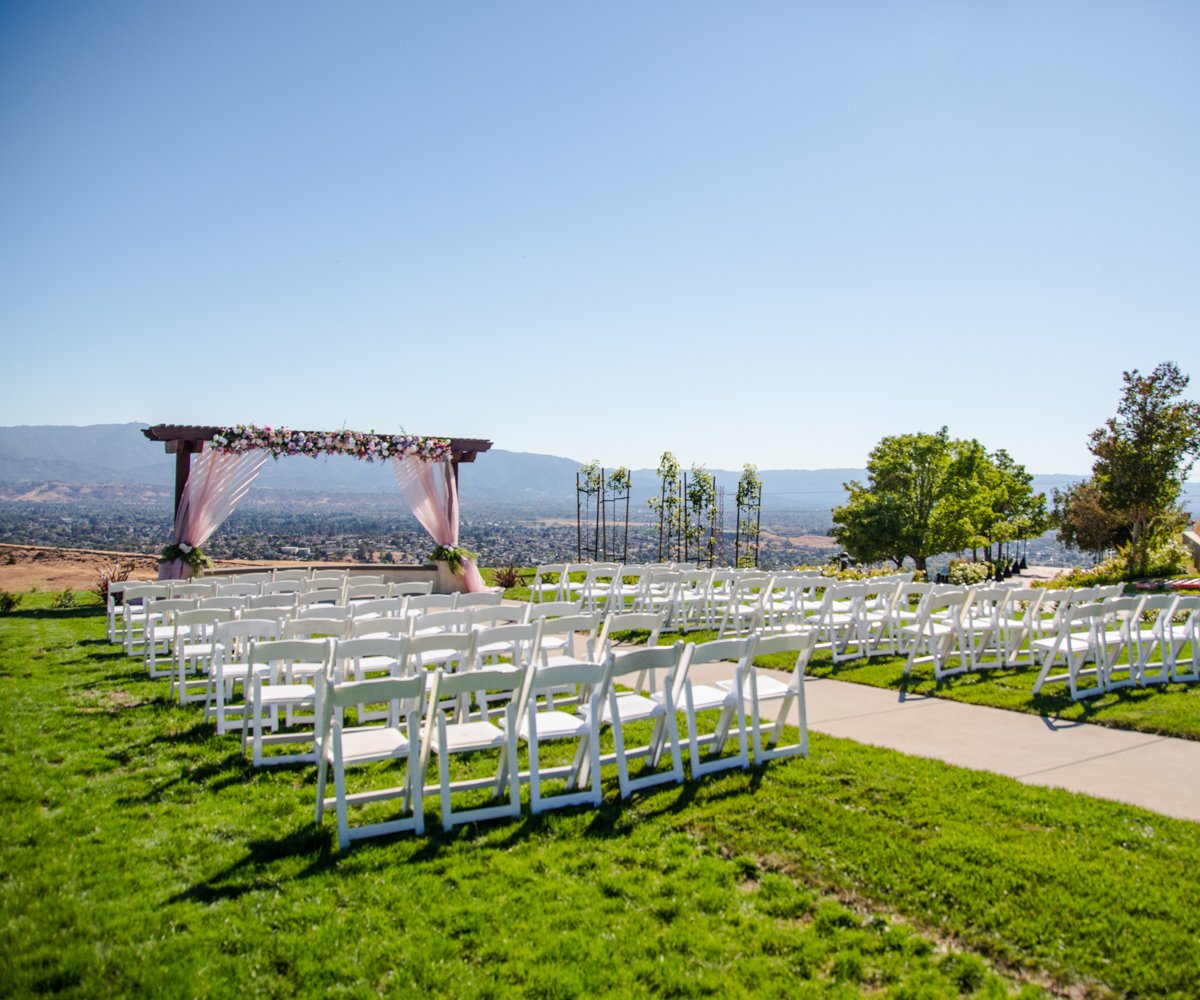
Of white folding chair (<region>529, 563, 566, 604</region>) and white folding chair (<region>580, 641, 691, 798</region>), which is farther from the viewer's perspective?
white folding chair (<region>529, 563, 566, 604</region>)

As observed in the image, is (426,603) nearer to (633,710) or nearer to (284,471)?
(633,710)

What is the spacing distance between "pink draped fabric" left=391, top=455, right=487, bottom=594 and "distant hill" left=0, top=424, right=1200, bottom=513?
191 ft

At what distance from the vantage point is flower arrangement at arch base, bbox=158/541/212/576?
44.1 feet

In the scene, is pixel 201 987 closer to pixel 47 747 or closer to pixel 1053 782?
pixel 47 747

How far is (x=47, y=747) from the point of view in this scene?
17.4 ft

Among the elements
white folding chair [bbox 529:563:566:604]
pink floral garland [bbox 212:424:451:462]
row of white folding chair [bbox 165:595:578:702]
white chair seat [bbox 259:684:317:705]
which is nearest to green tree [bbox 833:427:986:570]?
white folding chair [bbox 529:563:566:604]

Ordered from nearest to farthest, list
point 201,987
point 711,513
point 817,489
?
point 201,987 → point 711,513 → point 817,489

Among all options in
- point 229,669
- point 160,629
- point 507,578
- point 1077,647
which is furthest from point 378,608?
point 507,578

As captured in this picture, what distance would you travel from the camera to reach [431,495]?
15594mm

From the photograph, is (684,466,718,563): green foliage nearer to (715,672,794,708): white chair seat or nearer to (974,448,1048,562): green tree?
(715,672,794,708): white chair seat

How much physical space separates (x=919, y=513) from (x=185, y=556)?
70.7 feet

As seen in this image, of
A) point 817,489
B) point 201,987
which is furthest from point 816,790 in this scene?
point 817,489

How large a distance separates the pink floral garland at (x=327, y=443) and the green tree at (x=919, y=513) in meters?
16.2

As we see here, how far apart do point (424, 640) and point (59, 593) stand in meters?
12.6
